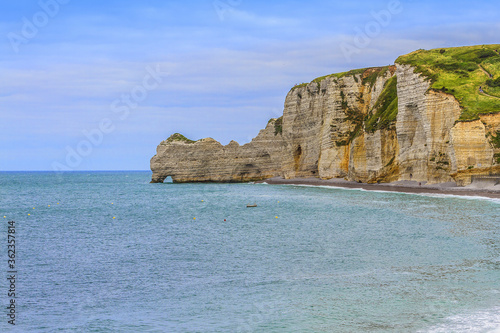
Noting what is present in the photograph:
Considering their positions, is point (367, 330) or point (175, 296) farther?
point (175, 296)

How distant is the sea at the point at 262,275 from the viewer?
2064 centimetres

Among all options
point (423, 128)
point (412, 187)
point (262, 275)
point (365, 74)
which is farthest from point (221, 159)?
point (262, 275)

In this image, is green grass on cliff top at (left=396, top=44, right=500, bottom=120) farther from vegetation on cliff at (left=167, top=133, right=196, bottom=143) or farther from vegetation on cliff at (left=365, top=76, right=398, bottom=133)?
vegetation on cliff at (left=167, top=133, right=196, bottom=143)

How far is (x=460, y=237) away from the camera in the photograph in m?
38.6

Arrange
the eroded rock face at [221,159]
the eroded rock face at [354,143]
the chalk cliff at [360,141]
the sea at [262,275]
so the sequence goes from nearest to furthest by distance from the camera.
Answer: the sea at [262,275] → the chalk cliff at [360,141] → the eroded rock face at [354,143] → the eroded rock face at [221,159]

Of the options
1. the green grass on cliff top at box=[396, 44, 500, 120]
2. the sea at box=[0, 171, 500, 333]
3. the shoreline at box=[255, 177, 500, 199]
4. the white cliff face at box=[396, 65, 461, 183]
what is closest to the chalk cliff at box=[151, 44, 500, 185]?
the white cliff face at box=[396, 65, 461, 183]

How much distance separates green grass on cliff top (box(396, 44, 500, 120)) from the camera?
78.1m

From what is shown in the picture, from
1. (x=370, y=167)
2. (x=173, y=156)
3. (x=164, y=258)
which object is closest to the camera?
(x=164, y=258)

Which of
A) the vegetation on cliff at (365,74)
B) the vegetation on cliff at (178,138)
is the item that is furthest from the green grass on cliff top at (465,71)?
the vegetation on cliff at (178,138)

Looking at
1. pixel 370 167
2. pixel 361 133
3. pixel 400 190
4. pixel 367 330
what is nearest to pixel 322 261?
pixel 367 330

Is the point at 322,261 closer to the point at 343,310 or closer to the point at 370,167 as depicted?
the point at 343,310

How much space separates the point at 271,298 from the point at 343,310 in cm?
342

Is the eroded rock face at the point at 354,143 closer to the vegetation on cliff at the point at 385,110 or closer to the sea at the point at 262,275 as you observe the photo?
the vegetation on cliff at the point at 385,110

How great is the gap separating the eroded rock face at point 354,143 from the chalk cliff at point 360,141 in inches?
5.8
